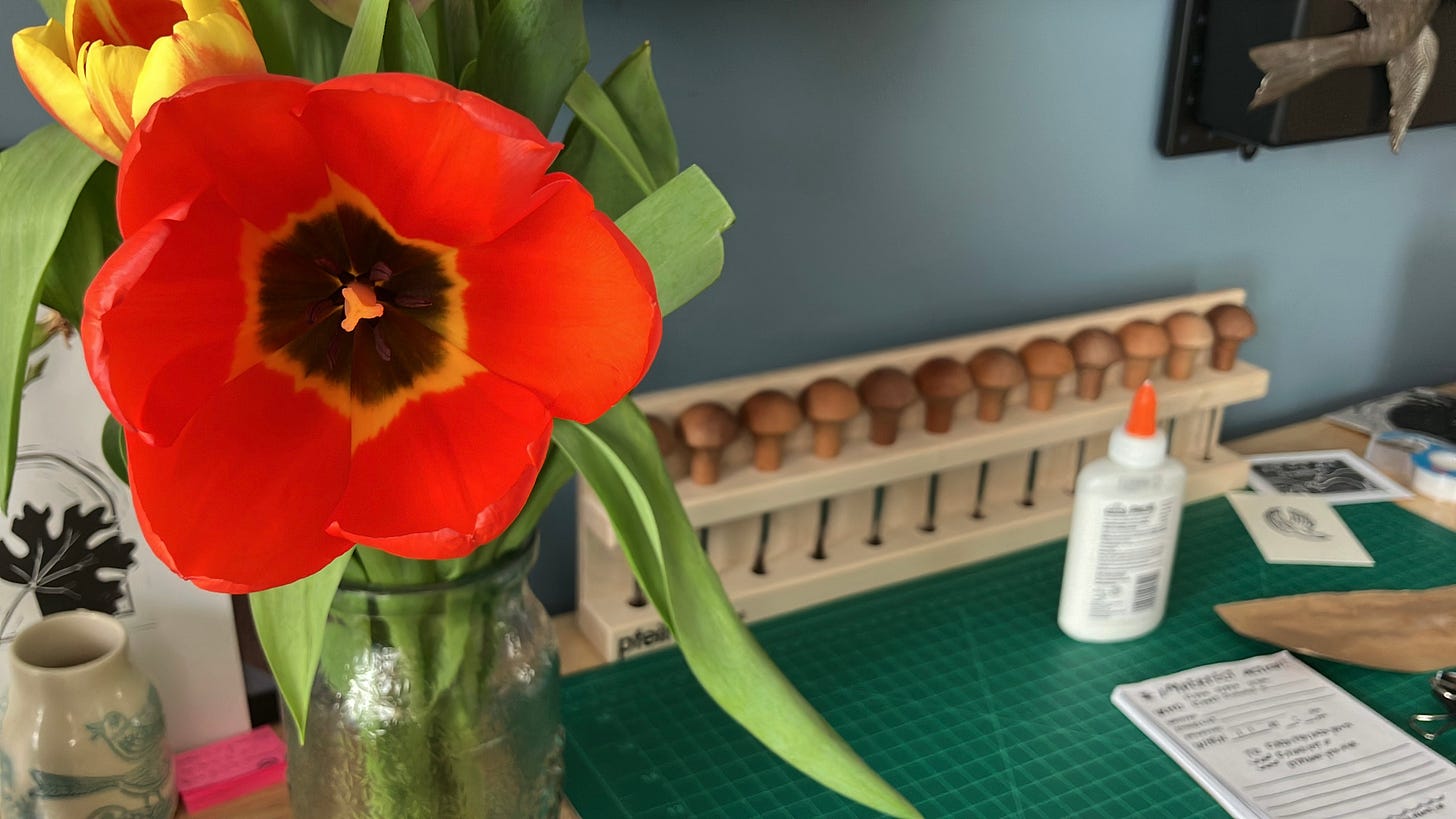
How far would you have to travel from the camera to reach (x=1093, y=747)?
0.91 metres

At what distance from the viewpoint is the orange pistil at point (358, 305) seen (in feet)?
1.42

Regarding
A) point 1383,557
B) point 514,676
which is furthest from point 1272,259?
point 514,676

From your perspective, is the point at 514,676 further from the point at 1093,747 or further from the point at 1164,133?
the point at 1164,133

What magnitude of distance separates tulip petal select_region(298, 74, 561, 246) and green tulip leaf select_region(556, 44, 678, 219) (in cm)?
20

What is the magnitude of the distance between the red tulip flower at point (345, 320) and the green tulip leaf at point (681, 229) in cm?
8

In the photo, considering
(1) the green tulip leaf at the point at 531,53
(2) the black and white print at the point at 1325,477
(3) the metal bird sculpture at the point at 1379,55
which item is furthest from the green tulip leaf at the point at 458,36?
(2) the black and white print at the point at 1325,477

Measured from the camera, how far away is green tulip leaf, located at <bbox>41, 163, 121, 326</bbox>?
52 cm

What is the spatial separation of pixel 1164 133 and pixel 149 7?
0.97 m

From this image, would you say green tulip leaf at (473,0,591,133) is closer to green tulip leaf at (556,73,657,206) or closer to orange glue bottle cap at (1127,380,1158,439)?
green tulip leaf at (556,73,657,206)

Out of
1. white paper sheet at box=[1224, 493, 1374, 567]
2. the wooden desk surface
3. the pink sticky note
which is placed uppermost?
the pink sticky note

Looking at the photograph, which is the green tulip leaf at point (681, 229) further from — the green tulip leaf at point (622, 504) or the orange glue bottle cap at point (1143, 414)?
the orange glue bottle cap at point (1143, 414)

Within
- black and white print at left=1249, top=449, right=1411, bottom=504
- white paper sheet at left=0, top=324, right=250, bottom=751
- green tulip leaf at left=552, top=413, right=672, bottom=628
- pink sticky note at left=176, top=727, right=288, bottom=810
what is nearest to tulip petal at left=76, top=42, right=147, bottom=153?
green tulip leaf at left=552, top=413, right=672, bottom=628

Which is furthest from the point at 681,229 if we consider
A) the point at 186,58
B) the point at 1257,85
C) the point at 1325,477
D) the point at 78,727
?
the point at 1325,477

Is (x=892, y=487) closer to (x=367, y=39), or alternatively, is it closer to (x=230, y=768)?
(x=230, y=768)
